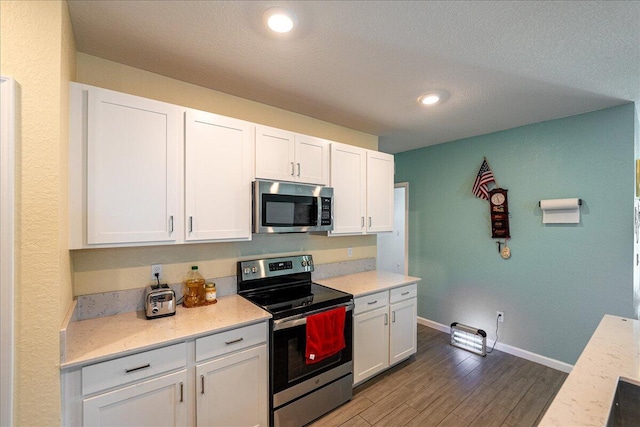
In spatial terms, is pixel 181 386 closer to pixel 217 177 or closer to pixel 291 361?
pixel 291 361

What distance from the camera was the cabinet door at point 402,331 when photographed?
2830mm

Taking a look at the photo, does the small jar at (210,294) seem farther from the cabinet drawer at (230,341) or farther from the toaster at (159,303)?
the cabinet drawer at (230,341)

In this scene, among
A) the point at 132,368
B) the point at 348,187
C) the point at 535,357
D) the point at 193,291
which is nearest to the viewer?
the point at 132,368

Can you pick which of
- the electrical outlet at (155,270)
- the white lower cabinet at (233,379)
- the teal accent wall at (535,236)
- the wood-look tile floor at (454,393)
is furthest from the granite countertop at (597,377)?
the electrical outlet at (155,270)

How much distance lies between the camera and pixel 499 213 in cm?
338

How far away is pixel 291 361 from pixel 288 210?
44.8 inches

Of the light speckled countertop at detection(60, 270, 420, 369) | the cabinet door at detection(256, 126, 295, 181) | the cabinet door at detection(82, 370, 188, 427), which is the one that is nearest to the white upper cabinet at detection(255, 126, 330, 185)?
the cabinet door at detection(256, 126, 295, 181)

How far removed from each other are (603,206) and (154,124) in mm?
3886

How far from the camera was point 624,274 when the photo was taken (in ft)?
8.49

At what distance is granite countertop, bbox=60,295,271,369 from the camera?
1.39 meters

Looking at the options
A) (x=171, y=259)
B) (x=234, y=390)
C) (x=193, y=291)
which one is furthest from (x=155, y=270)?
(x=234, y=390)

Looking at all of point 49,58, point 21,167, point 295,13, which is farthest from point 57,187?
point 295,13

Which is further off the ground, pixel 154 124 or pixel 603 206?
pixel 154 124

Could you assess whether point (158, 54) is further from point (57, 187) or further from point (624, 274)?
point (624, 274)
